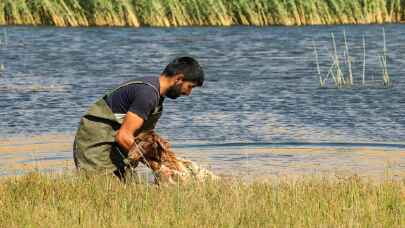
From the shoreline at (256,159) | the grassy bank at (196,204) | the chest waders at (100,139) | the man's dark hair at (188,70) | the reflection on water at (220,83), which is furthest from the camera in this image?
the reflection on water at (220,83)

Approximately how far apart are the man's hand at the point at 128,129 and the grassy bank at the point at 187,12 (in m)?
26.5

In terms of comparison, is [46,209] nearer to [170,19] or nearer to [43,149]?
[43,149]

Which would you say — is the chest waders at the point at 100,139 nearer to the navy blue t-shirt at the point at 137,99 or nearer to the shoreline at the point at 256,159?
the navy blue t-shirt at the point at 137,99

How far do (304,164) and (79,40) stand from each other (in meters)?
19.9

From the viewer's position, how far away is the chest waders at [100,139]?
27.8 feet

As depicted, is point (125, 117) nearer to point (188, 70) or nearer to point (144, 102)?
point (144, 102)

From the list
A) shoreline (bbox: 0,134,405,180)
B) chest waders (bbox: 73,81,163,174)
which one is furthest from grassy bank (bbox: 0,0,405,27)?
chest waders (bbox: 73,81,163,174)

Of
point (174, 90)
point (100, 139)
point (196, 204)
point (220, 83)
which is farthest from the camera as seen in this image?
point (220, 83)

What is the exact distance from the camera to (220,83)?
20031 mm

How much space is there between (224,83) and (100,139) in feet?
38.2

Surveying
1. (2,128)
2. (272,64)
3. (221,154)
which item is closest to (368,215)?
(221,154)

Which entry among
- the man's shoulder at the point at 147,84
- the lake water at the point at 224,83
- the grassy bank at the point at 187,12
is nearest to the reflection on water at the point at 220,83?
the lake water at the point at 224,83

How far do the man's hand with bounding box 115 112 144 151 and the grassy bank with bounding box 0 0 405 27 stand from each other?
86.8 feet

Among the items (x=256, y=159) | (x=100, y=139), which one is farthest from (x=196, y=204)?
(x=256, y=159)
